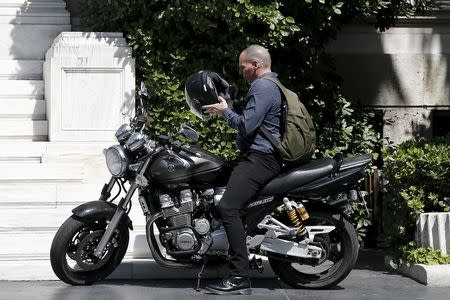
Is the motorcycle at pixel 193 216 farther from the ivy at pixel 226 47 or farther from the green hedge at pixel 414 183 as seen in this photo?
the ivy at pixel 226 47

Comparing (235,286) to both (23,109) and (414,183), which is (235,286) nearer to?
(414,183)

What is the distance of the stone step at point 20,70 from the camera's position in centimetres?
1117

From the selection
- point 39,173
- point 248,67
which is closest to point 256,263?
point 248,67

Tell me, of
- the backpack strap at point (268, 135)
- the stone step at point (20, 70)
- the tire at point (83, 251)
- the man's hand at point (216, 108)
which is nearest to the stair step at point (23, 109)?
the stone step at point (20, 70)

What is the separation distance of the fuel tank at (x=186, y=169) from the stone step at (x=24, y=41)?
14.0 ft

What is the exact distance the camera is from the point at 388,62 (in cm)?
1217

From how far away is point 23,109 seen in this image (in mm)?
10477

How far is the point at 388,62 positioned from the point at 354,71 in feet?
1.36

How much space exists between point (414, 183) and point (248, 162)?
5.85ft

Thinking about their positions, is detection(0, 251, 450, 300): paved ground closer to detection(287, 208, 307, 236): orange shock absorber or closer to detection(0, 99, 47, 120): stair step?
detection(287, 208, 307, 236): orange shock absorber

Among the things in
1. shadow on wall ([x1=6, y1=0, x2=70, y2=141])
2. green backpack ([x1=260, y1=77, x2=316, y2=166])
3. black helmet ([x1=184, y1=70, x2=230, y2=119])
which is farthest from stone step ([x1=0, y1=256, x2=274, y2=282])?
shadow on wall ([x1=6, y1=0, x2=70, y2=141])

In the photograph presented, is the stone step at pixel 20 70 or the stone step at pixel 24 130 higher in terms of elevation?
the stone step at pixel 20 70

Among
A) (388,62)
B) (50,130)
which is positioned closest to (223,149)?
(50,130)

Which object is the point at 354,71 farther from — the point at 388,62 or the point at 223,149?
the point at 223,149
